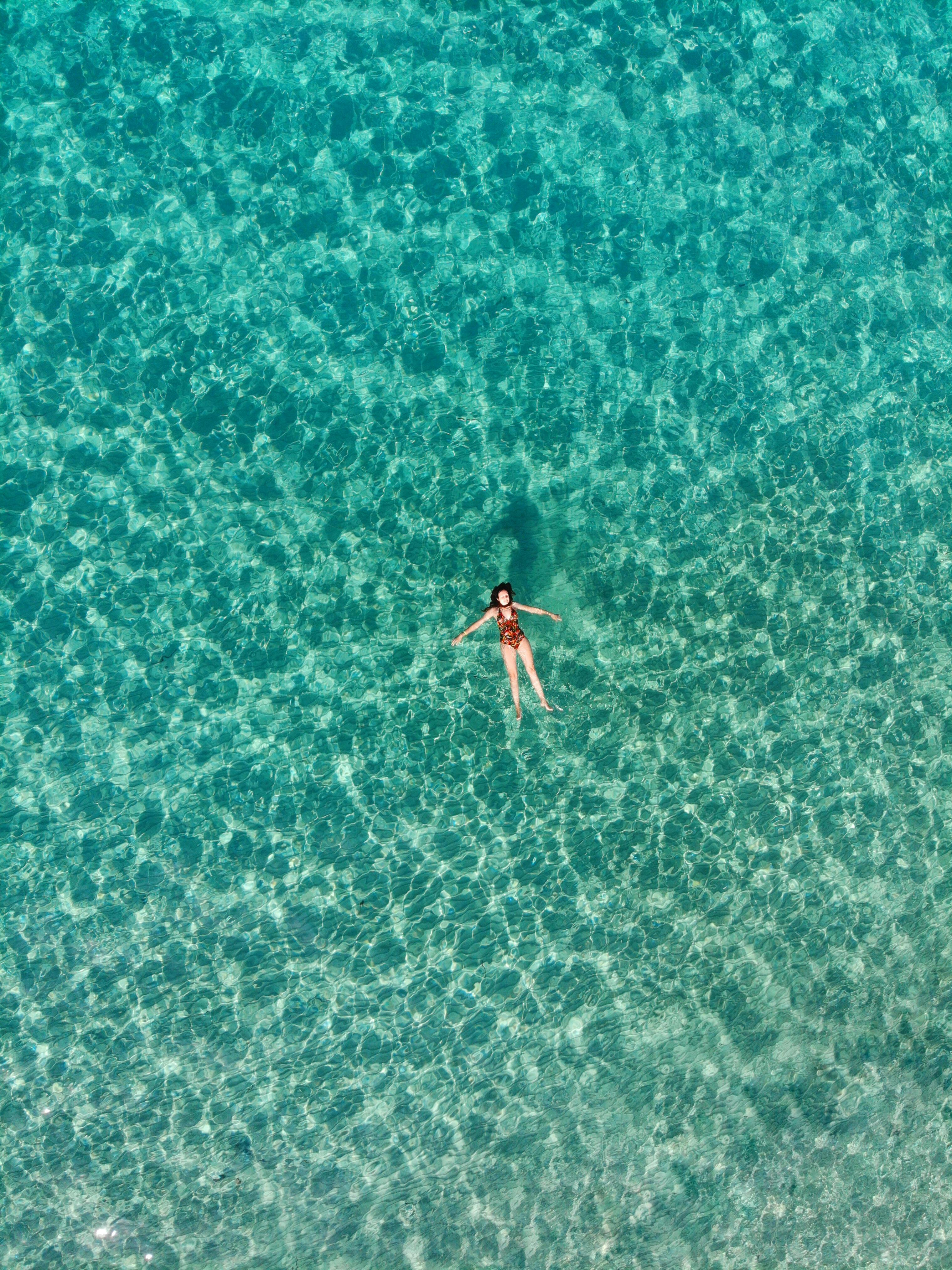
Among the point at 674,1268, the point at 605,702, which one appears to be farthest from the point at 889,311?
the point at 674,1268

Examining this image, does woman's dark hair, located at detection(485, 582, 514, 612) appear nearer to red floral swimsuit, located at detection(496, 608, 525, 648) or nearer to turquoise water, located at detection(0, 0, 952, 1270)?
red floral swimsuit, located at detection(496, 608, 525, 648)

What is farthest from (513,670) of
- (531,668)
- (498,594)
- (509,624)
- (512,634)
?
(498,594)

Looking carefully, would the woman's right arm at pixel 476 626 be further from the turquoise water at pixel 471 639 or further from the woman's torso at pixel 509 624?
the turquoise water at pixel 471 639

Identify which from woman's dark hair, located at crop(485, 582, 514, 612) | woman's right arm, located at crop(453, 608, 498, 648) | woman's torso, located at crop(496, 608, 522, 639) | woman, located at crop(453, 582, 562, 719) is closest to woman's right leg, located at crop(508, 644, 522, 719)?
woman, located at crop(453, 582, 562, 719)

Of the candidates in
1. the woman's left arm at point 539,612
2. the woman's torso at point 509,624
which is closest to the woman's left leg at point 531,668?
the woman's torso at point 509,624

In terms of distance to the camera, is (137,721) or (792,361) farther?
(792,361)

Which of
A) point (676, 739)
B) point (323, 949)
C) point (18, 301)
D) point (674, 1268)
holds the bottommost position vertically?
point (674, 1268)

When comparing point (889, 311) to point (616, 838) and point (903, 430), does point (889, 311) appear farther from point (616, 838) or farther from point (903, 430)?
point (616, 838)

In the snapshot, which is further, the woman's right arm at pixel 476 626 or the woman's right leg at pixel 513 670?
the woman's right leg at pixel 513 670

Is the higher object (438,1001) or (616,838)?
(616,838)
